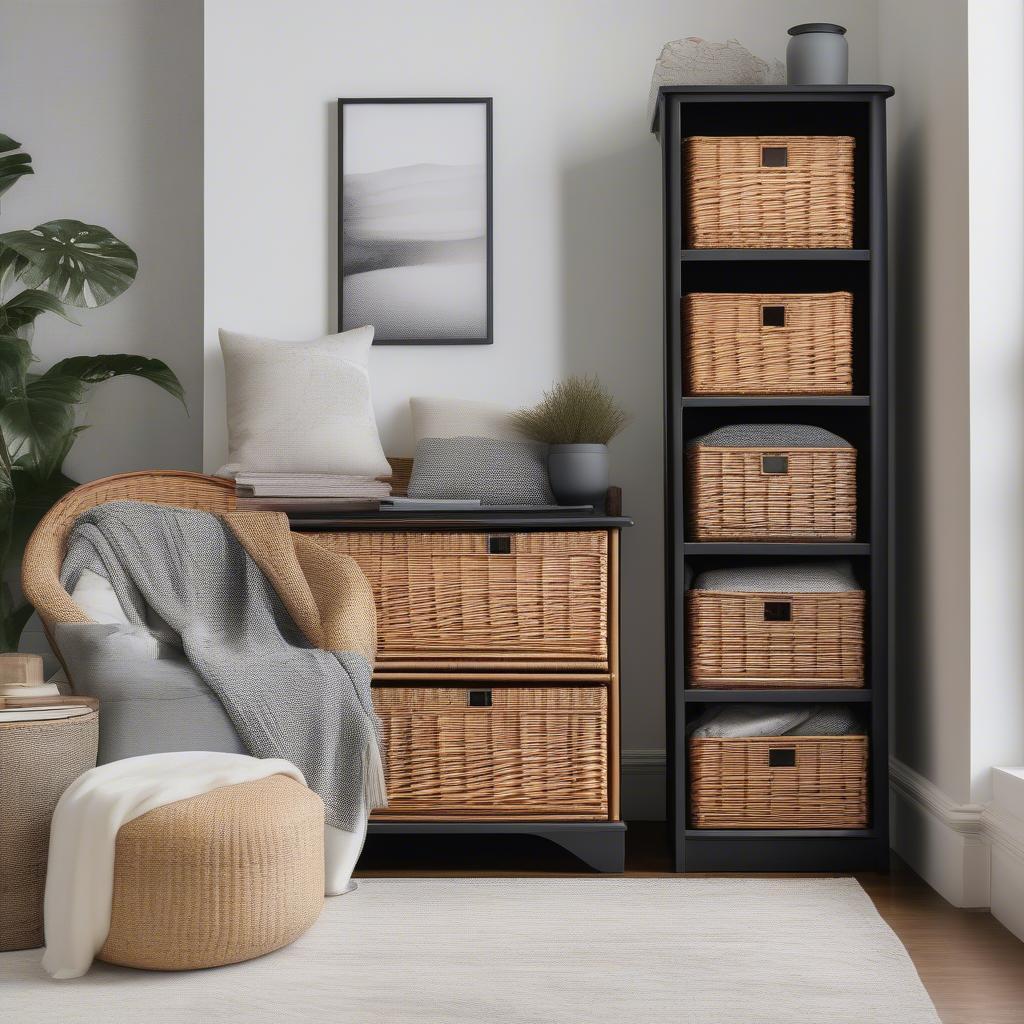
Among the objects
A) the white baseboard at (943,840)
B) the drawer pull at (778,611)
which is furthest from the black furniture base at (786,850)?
the drawer pull at (778,611)

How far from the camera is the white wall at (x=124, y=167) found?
3.42 meters

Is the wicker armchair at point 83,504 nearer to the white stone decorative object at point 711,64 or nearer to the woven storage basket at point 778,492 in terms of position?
the woven storage basket at point 778,492

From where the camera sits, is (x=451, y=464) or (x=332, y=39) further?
(x=332, y=39)

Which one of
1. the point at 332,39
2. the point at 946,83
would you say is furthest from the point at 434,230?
the point at 946,83

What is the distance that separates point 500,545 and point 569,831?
69 cm

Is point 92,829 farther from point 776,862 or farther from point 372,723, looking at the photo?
point 776,862

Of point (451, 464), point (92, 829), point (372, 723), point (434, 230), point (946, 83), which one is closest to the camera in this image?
point (92, 829)

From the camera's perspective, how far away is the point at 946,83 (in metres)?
2.60

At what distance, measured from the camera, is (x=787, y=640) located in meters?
2.72

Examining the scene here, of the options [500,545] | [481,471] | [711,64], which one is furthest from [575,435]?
[711,64]

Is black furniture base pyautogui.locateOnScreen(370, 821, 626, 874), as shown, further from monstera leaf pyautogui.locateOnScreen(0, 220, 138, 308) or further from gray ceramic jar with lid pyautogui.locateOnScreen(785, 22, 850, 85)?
gray ceramic jar with lid pyautogui.locateOnScreen(785, 22, 850, 85)

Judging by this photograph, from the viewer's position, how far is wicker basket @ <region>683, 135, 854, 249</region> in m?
2.75

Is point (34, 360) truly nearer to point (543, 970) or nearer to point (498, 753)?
point (498, 753)

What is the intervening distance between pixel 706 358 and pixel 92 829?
1.71 metres
